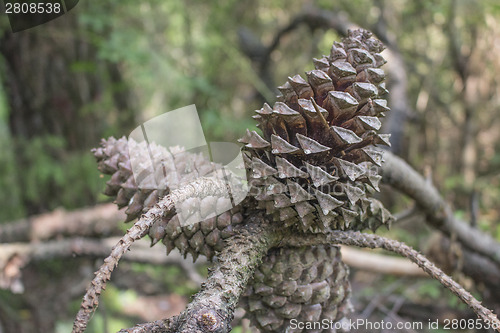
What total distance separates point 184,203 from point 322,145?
29cm

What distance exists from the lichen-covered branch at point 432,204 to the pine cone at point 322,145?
0.26 metres

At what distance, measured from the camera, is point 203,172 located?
847mm

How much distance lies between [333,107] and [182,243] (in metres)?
0.40

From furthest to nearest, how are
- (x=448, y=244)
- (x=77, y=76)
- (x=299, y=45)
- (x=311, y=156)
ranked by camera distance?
1. (x=299, y=45)
2. (x=77, y=76)
3. (x=448, y=244)
4. (x=311, y=156)

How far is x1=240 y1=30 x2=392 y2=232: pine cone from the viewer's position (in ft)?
2.41

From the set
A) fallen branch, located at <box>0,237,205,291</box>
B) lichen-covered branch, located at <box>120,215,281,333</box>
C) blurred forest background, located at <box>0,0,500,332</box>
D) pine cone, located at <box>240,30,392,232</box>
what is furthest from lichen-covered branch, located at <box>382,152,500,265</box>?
fallen branch, located at <box>0,237,205,291</box>

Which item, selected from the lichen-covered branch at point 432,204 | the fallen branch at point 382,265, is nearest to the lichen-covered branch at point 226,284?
the lichen-covered branch at point 432,204

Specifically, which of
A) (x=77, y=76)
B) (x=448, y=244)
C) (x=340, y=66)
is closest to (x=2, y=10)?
(x=77, y=76)

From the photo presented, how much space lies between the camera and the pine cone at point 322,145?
0.74 meters

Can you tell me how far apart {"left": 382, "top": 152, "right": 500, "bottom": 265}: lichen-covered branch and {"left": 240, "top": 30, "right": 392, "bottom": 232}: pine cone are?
261mm

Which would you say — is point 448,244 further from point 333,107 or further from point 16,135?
point 16,135

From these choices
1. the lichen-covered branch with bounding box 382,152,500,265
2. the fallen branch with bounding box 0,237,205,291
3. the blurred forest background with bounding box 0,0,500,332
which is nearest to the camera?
the lichen-covered branch with bounding box 382,152,500,265

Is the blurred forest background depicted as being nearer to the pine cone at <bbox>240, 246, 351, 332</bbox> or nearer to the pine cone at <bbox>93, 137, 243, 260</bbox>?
the pine cone at <bbox>240, 246, 351, 332</bbox>

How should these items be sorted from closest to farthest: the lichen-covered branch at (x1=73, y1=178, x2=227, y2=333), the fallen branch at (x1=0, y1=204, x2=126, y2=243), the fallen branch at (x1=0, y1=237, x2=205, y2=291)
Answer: the lichen-covered branch at (x1=73, y1=178, x2=227, y2=333) → the fallen branch at (x1=0, y1=237, x2=205, y2=291) → the fallen branch at (x1=0, y1=204, x2=126, y2=243)
